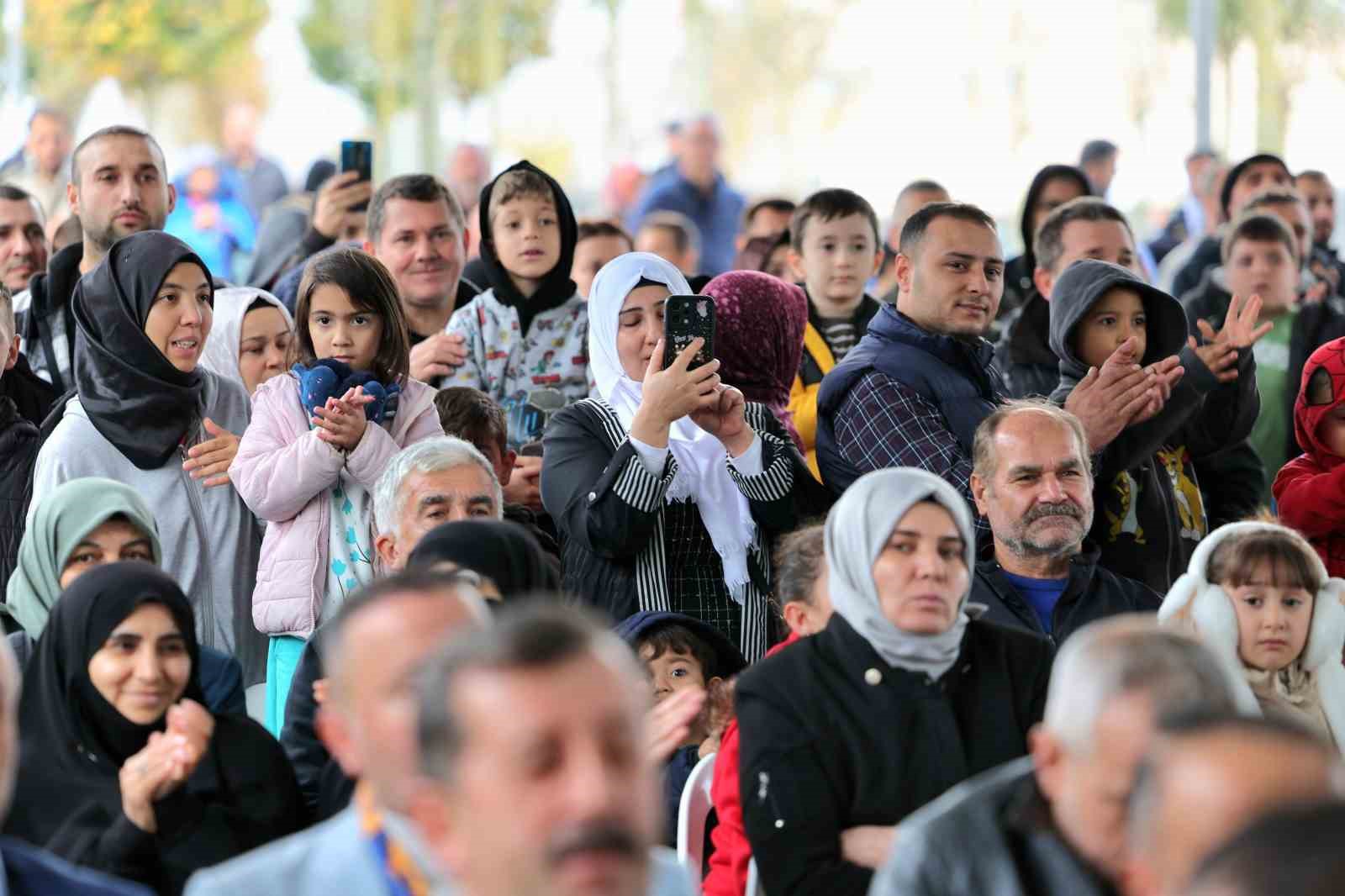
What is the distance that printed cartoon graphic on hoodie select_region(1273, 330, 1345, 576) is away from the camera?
210 inches

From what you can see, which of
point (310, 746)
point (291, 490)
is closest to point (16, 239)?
point (291, 490)

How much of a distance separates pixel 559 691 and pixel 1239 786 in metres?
0.76

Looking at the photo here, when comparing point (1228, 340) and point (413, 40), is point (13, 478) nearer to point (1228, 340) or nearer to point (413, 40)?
point (1228, 340)

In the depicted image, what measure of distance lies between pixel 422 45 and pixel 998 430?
19.8 metres

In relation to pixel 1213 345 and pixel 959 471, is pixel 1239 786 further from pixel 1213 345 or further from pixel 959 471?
pixel 1213 345

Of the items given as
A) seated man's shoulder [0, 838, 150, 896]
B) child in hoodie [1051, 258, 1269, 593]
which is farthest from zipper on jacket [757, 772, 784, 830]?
child in hoodie [1051, 258, 1269, 593]

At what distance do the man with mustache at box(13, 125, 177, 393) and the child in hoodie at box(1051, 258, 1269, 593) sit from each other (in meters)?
2.75

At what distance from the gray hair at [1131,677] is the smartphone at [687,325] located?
7.19ft

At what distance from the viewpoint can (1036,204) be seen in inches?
308

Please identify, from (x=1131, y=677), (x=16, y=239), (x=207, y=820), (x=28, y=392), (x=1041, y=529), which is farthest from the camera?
(x=16, y=239)

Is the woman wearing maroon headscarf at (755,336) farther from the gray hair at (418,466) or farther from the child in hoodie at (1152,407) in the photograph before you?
the gray hair at (418,466)

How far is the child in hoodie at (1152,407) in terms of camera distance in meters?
5.26

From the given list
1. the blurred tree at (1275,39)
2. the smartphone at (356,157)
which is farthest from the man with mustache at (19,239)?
the blurred tree at (1275,39)

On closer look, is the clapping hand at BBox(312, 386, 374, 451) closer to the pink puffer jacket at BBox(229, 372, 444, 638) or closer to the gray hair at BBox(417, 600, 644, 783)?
the pink puffer jacket at BBox(229, 372, 444, 638)
